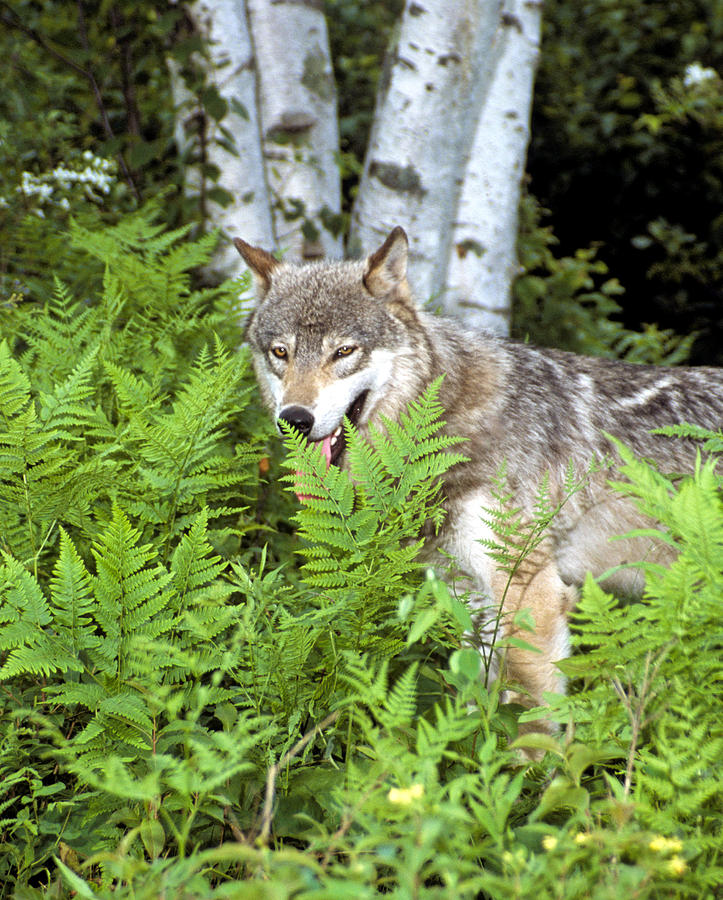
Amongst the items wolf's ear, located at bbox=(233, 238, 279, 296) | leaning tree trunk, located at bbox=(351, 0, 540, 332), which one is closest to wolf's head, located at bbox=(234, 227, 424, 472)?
wolf's ear, located at bbox=(233, 238, 279, 296)

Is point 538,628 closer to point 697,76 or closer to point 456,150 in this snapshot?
point 456,150

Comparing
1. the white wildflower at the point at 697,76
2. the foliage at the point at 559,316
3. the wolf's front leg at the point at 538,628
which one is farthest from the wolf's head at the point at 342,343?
the white wildflower at the point at 697,76

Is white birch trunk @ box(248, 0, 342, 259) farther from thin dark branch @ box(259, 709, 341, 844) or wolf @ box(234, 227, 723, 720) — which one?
thin dark branch @ box(259, 709, 341, 844)

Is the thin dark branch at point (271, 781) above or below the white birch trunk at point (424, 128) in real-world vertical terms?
below

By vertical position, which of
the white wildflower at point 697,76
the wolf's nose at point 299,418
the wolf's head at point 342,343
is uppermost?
the white wildflower at point 697,76

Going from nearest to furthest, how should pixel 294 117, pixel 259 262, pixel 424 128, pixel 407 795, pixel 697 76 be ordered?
pixel 407 795 < pixel 259 262 < pixel 424 128 < pixel 294 117 < pixel 697 76

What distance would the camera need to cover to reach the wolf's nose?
10.5ft

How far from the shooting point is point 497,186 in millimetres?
5664

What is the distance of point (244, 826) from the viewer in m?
Answer: 1.97

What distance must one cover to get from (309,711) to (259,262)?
2.58 m

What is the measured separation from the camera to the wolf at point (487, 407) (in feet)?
10.9

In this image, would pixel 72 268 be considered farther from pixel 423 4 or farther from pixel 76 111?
pixel 76 111

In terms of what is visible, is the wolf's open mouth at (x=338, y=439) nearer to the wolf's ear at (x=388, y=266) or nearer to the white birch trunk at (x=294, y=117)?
the wolf's ear at (x=388, y=266)

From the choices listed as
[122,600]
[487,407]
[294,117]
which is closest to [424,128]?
[294,117]
